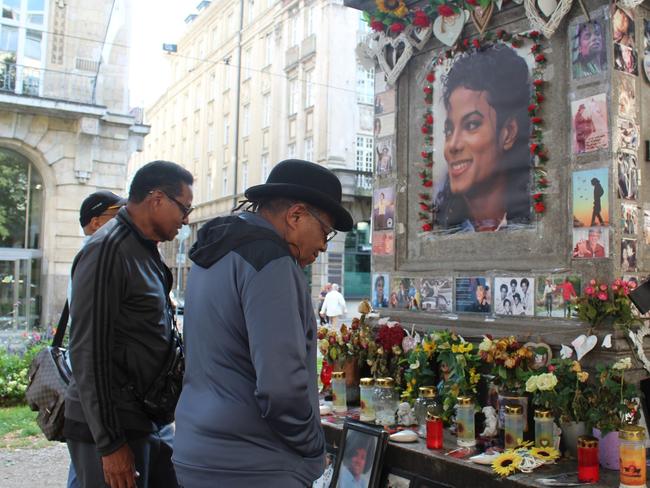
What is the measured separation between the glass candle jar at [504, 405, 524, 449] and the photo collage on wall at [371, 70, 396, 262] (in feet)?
6.35

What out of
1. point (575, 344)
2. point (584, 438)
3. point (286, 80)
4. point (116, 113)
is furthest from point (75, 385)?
point (286, 80)

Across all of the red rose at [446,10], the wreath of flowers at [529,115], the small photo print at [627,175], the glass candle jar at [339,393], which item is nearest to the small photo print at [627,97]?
the small photo print at [627,175]

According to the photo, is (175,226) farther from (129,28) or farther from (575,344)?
(129,28)

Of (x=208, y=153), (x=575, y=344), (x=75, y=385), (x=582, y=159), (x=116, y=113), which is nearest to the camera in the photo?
(x=75, y=385)

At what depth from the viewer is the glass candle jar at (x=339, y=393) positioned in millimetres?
4832

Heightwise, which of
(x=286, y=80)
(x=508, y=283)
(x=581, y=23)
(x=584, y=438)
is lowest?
(x=584, y=438)

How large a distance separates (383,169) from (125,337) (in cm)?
330

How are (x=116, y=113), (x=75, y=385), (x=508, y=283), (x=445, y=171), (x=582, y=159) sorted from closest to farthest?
1. (x=75, y=385)
2. (x=582, y=159)
3. (x=508, y=283)
4. (x=445, y=171)
5. (x=116, y=113)

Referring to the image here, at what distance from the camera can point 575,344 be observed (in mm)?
3787

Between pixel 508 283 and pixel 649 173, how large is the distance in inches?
44.5

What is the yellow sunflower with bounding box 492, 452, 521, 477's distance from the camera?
3289 millimetres

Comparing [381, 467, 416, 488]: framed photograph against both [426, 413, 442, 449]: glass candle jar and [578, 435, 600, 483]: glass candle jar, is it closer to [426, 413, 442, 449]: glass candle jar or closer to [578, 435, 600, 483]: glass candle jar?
[426, 413, 442, 449]: glass candle jar

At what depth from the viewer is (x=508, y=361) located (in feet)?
12.5

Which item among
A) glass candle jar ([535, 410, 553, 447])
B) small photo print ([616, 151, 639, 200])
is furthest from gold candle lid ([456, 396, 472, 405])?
small photo print ([616, 151, 639, 200])
